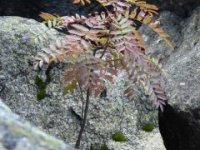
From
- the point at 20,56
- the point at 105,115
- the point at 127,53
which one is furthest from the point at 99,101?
the point at 127,53

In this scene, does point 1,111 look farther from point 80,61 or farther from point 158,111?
point 158,111

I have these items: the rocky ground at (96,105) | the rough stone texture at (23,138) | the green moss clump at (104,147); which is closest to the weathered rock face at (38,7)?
the rocky ground at (96,105)

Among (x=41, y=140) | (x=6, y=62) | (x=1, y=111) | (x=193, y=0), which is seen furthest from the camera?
(x=193, y=0)

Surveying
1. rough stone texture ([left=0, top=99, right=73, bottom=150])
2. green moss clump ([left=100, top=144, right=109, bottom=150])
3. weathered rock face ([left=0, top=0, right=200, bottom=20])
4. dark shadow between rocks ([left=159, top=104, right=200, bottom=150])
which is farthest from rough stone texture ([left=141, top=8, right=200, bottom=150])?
rough stone texture ([left=0, top=99, right=73, bottom=150])

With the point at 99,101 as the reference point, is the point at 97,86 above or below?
above

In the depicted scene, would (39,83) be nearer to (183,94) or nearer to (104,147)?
(104,147)

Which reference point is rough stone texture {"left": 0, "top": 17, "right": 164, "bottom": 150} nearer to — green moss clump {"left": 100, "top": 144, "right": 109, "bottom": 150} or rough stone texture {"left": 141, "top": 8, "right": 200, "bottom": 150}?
green moss clump {"left": 100, "top": 144, "right": 109, "bottom": 150}

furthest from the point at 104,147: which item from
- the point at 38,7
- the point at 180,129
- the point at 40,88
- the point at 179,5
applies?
the point at 38,7
